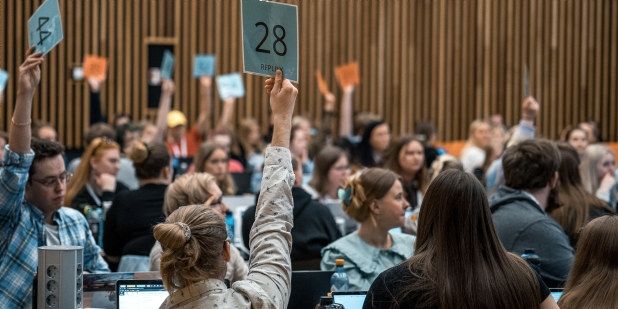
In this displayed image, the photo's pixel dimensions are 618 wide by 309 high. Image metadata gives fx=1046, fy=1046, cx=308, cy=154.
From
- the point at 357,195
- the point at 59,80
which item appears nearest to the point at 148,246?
the point at 357,195

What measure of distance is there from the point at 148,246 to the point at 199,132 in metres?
7.70

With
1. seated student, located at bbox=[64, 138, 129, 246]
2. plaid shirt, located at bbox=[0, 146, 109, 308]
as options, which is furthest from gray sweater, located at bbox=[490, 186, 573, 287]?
seated student, located at bbox=[64, 138, 129, 246]

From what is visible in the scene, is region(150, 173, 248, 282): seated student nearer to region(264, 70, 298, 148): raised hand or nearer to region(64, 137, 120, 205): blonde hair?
region(264, 70, 298, 148): raised hand

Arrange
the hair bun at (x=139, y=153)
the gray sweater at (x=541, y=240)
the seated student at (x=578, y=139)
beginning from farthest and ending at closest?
the seated student at (x=578, y=139) → the hair bun at (x=139, y=153) → the gray sweater at (x=541, y=240)

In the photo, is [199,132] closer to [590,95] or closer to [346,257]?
[590,95]

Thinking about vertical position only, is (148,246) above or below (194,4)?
below

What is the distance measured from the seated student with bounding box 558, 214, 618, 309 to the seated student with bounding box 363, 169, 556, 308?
0.48 m

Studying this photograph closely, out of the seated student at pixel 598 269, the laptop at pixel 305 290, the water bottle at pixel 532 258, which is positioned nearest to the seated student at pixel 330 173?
the water bottle at pixel 532 258

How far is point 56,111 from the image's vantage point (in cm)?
1532

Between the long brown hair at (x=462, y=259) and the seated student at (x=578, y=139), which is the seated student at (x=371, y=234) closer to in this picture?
the long brown hair at (x=462, y=259)

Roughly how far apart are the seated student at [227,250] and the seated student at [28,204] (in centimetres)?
113

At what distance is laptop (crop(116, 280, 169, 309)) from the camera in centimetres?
382

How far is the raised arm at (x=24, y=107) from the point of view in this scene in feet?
12.7

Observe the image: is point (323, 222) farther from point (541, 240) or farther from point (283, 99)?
point (283, 99)
